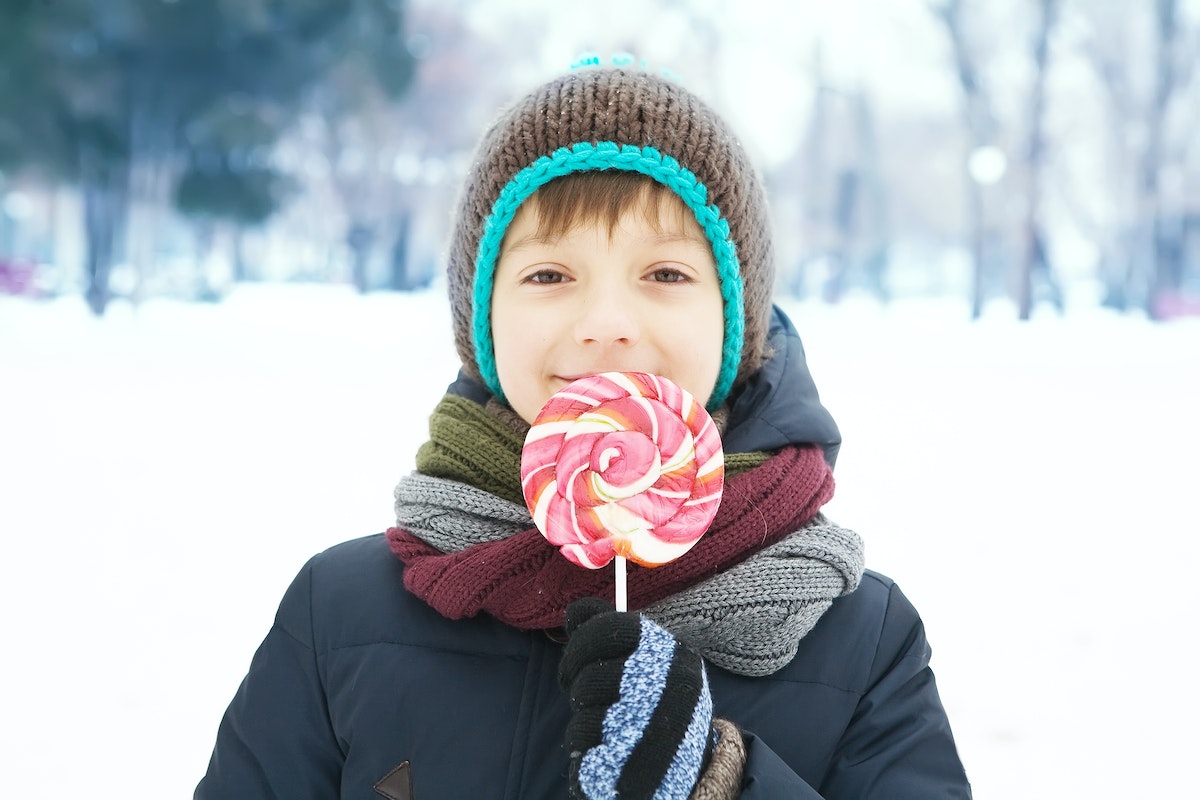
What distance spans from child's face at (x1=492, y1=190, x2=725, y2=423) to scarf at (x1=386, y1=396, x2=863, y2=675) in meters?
0.11

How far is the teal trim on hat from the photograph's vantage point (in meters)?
1.15

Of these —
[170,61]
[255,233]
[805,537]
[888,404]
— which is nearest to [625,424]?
[805,537]

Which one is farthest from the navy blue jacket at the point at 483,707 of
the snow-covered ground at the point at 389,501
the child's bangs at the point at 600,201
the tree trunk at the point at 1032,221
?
the tree trunk at the point at 1032,221

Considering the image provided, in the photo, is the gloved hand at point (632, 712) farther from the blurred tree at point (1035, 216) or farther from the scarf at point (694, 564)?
the blurred tree at point (1035, 216)

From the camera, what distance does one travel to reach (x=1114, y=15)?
3.08 metres

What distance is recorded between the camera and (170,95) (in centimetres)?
317

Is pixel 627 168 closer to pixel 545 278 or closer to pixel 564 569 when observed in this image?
pixel 545 278

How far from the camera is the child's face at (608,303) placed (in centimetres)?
113

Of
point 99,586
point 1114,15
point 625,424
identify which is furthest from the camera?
point 1114,15

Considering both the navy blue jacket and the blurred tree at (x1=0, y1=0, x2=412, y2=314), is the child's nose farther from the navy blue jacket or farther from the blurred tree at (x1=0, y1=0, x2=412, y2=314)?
the blurred tree at (x1=0, y1=0, x2=412, y2=314)

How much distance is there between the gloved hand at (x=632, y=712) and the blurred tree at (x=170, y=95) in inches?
106

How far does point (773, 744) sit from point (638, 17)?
2.58 meters

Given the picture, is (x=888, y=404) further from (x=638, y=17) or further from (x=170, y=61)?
(x=170, y=61)

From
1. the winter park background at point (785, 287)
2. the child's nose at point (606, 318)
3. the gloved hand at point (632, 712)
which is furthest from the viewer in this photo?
the winter park background at point (785, 287)
